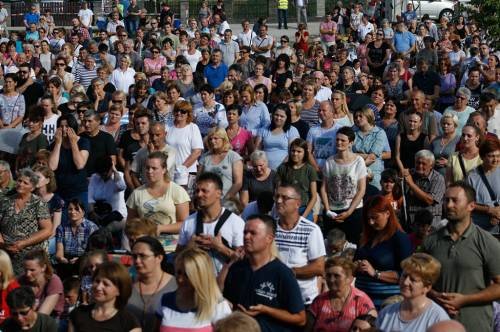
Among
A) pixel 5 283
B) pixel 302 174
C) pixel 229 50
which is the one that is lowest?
pixel 5 283

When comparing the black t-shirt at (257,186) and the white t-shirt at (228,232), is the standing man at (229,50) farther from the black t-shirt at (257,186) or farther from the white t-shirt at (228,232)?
the white t-shirt at (228,232)

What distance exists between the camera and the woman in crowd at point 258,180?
11.9 meters

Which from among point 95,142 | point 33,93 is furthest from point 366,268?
point 33,93

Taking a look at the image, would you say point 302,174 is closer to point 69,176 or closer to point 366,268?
point 69,176

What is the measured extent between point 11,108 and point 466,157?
7.86m

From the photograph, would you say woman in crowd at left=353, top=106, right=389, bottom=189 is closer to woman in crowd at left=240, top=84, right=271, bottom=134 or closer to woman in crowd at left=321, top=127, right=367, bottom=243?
woman in crowd at left=321, top=127, right=367, bottom=243

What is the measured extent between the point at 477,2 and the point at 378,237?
14.9 metres

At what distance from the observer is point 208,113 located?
15570 mm

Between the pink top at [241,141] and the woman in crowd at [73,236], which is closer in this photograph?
the woman in crowd at [73,236]

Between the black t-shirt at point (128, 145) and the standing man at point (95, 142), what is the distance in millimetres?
179

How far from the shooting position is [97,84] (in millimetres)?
17906

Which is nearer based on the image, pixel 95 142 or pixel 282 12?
pixel 95 142

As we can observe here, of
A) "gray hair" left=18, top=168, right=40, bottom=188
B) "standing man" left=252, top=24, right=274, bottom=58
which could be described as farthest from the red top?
"standing man" left=252, top=24, right=274, bottom=58

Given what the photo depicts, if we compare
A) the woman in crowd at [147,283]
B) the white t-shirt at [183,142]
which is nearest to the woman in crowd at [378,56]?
the white t-shirt at [183,142]
